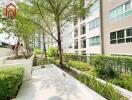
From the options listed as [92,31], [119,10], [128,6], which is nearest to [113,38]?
[119,10]

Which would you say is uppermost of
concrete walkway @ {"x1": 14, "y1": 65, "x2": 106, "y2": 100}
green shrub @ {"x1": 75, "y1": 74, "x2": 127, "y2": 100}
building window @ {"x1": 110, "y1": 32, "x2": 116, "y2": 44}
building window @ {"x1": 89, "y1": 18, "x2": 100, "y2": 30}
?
building window @ {"x1": 89, "y1": 18, "x2": 100, "y2": 30}

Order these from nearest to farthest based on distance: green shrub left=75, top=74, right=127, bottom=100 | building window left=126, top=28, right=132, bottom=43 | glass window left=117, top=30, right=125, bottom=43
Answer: green shrub left=75, top=74, right=127, bottom=100 → building window left=126, top=28, right=132, bottom=43 → glass window left=117, top=30, right=125, bottom=43

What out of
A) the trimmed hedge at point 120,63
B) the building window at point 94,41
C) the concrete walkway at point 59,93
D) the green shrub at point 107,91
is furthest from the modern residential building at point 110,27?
the green shrub at point 107,91

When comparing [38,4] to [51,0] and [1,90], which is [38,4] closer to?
[51,0]

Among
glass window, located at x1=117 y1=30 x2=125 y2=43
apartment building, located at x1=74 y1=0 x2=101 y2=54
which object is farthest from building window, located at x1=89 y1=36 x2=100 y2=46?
glass window, located at x1=117 y1=30 x2=125 y2=43

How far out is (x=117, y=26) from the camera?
942 inches

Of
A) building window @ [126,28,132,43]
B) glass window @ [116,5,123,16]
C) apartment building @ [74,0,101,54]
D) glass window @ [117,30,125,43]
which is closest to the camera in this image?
building window @ [126,28,132,43]

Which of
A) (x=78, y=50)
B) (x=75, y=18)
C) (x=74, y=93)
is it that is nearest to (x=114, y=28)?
(x=75, y=18)

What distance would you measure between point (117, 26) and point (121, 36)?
1462 mm

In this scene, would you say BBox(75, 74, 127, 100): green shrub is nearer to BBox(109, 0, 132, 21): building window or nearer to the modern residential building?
the modern residential building

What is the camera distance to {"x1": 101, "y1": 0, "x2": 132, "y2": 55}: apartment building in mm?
21594

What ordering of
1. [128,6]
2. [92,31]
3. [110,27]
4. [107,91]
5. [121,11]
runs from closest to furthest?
[107,91], [128,6], [121,11], [110,27], [92,31]

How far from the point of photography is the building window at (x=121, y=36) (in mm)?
21500

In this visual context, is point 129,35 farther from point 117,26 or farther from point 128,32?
point 117,26
